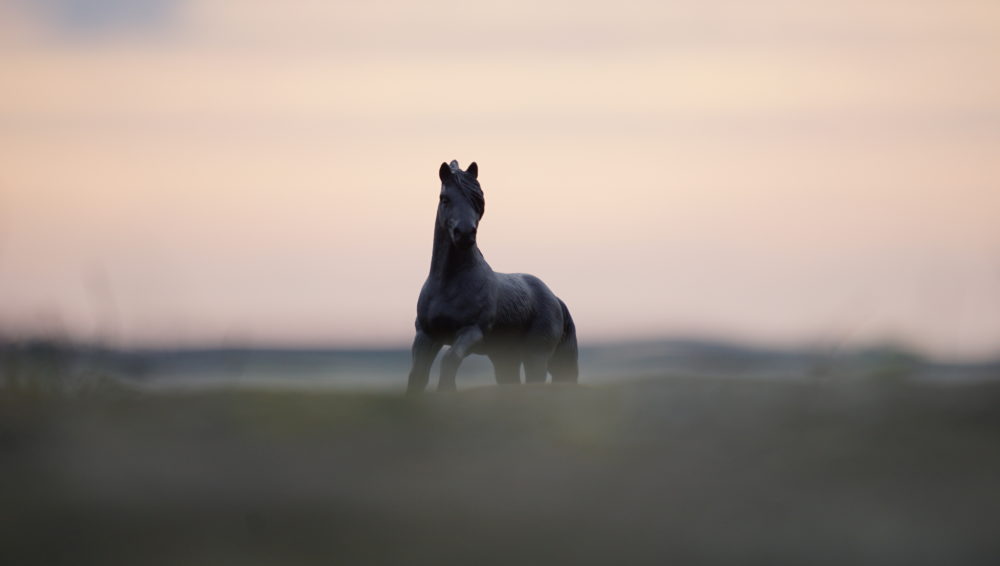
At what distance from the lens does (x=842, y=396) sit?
5379mm

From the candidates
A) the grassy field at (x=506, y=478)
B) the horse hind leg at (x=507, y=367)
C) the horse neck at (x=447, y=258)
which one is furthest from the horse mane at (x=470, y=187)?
the grassy field at (x=506, y=478)

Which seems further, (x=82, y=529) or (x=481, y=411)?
(x=481, y=411)

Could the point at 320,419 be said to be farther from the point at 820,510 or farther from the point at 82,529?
the point at 820,510

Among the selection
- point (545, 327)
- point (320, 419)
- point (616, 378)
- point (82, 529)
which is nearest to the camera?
point (82, 529)

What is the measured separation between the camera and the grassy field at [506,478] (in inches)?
169

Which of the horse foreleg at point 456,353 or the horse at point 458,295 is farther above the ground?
the horse at point 458,295

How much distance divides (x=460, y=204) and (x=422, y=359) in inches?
52.4

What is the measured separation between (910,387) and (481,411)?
1.80 m

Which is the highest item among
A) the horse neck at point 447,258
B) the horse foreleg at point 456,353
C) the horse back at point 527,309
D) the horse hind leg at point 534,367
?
the horse neck at point 447,258

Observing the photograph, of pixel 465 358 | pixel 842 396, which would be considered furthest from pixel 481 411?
pixel 465 358

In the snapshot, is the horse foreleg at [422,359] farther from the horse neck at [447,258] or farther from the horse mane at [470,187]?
the horse mane at [470,187]

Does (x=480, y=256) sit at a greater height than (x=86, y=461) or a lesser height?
greater

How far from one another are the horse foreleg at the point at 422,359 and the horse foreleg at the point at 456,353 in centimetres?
22

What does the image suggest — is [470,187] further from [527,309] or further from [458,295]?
[527,309]
